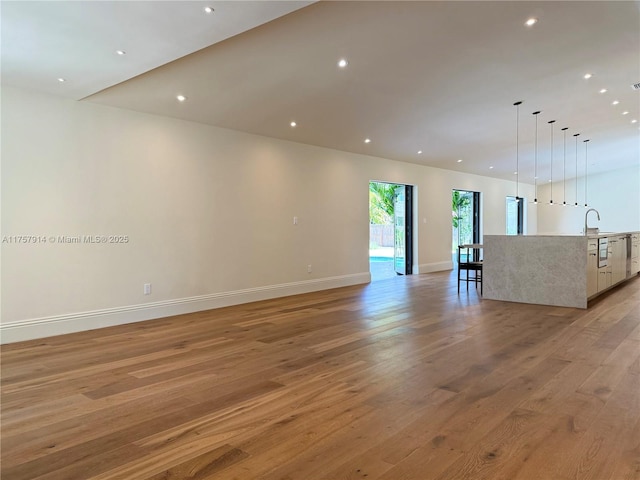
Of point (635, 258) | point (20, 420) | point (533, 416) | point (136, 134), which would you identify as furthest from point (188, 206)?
point (635, 258)

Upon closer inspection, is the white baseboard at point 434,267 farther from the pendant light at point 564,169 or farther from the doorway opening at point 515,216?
the doorway opening at point 515,216

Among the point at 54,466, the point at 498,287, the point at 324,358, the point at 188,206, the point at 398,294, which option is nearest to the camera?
the point at 54,466

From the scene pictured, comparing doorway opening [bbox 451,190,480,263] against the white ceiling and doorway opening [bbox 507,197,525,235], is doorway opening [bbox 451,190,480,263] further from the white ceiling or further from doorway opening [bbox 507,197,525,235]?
the white ceiling

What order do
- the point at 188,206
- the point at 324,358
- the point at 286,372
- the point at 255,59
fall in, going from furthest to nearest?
1. the point at 188,206
2. the point at 255,59
3. the point at 324,358
4. the point at 286,372

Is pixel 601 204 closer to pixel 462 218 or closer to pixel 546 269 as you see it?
pixel 462 218

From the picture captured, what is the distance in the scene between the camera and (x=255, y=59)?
12.9 ft

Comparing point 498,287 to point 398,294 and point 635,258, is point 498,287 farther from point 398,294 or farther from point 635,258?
point 635,258

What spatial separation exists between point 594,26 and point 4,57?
18.0 ft

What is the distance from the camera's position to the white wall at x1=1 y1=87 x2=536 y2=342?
13.5ft

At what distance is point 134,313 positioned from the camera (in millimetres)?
4875

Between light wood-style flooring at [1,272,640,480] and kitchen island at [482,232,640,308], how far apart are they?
88 cm

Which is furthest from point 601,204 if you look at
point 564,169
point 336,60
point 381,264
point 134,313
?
point 134,313

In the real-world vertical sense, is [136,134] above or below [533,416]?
above

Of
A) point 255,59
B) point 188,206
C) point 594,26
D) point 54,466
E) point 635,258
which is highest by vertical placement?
point 594,26
